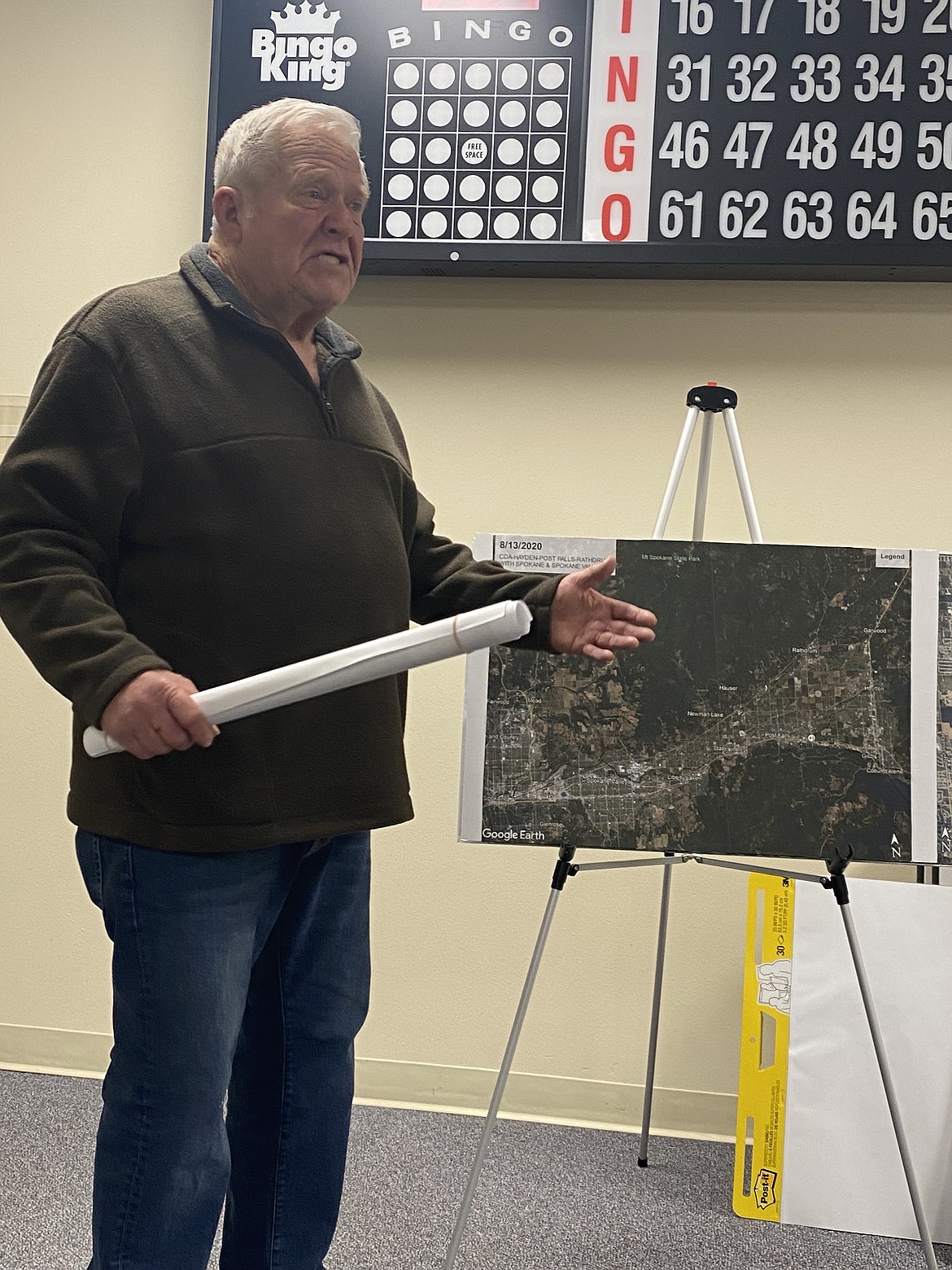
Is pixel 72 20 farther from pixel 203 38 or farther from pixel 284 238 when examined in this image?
pixel 284 238

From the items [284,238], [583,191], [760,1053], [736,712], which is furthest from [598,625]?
[583,191]

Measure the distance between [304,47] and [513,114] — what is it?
18.7 inches

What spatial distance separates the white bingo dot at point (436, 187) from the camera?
99.1 inches

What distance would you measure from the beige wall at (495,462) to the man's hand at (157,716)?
5.04 feet

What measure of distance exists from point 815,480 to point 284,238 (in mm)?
1535

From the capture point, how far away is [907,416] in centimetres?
252

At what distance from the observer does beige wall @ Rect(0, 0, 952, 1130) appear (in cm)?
253

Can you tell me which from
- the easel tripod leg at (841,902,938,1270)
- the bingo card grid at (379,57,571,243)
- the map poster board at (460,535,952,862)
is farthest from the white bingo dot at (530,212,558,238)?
the easel tripod leg at (841,902,938,1270)

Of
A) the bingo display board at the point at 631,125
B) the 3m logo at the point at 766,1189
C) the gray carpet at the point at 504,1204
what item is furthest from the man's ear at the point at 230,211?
the 3m logo at the point at 766,1189

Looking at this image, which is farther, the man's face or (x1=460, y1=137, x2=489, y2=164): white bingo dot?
(x1=460, y1=137, x2=489, y2=164): white bingo dot

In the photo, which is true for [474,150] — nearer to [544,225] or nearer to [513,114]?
[513,114]

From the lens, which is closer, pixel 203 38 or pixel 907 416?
pixel 907 416

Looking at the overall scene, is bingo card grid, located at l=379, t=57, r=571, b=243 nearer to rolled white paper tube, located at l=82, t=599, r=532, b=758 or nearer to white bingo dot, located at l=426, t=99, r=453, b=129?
white bingo dot, located at l=426, t=99, r=453, b=129

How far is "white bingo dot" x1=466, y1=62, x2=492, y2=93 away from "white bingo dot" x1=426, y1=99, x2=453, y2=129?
2.6 inches
